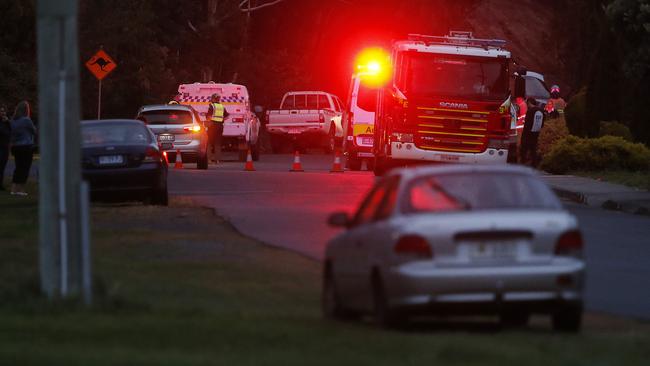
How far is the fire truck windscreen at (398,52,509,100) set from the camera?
3419 cm

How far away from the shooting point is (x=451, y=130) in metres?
35.2

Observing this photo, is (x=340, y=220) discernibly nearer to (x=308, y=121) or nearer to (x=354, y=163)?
(x=354, y=163)

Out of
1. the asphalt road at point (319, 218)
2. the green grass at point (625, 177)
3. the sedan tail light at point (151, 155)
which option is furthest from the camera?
the green grass at point (625, 177)

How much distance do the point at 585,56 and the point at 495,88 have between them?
26440mm

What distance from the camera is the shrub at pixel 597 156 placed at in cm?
3853

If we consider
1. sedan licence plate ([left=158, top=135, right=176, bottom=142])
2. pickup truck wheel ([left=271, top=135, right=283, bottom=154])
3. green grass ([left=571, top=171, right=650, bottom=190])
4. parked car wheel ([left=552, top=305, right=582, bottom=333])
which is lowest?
pickup truck wheel ([left=271, top=135, right=283, bottom=154])

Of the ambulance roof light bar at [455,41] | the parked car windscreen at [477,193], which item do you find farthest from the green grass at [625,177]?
the parked car windscreen at [477,193]

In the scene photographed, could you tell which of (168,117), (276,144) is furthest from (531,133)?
(276,144)

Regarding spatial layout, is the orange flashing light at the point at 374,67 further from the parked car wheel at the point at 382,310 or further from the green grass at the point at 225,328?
the parked car wheel at the point at 382,310

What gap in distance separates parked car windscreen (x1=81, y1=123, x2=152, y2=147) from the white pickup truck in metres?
27.2

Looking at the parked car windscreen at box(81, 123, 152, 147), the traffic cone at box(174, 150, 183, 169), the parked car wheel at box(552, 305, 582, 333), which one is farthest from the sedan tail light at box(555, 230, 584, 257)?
the traffic cone at box(174, 150, 183, 169)

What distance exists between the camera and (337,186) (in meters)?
33.6

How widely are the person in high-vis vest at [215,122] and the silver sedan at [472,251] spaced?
33.7m

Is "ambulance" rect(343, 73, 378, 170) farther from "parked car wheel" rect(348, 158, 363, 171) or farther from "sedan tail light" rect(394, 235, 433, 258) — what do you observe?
"sedan tail light" rect(394, 235, 433, 258)
